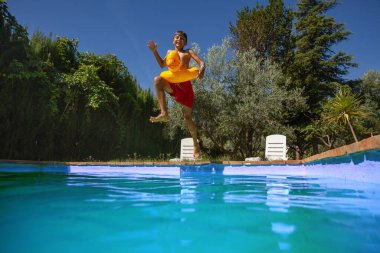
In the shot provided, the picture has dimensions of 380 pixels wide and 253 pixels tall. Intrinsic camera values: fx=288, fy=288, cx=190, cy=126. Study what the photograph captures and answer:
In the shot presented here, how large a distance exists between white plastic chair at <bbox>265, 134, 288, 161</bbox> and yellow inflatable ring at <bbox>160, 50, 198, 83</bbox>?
17.8 ft

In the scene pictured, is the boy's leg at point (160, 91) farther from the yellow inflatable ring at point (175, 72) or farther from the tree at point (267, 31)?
the tree at point (267, 31)

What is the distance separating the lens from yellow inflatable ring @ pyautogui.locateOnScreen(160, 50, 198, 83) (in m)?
5.95

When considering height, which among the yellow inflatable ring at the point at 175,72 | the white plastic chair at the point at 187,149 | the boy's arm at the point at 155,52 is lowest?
the white plastic chair at the point at 187,149

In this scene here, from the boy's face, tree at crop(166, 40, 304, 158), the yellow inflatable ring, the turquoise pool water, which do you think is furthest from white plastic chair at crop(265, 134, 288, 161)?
the turquoise pool water

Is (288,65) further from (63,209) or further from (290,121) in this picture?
(63,209)

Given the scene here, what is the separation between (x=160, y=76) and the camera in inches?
238

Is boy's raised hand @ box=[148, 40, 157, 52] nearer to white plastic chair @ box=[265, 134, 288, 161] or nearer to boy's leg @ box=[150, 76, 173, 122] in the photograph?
boy's leg @ box=[150, 76, 173, 122]

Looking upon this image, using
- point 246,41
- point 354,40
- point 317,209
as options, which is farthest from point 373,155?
point 354,40

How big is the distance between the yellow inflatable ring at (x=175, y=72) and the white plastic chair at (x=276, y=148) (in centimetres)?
542

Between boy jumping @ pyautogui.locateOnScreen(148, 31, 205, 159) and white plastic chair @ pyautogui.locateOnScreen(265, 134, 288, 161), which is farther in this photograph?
white plastic chair @ pyautogui.locateOnScreen(265, 134, 288, 161)

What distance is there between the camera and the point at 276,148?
33.9 feet

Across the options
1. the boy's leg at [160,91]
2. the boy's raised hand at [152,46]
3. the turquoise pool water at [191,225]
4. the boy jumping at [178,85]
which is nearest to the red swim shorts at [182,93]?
the boy jumping at [178,85]

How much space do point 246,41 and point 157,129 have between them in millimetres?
8458

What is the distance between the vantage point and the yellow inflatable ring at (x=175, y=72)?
5.95 metres
